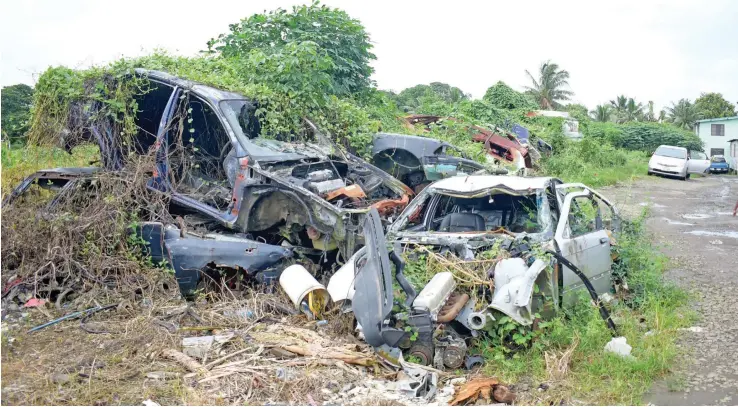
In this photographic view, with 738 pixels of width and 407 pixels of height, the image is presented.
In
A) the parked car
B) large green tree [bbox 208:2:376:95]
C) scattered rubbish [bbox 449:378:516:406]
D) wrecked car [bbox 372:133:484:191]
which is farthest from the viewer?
the parked car

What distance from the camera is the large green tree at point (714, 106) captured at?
180 ft

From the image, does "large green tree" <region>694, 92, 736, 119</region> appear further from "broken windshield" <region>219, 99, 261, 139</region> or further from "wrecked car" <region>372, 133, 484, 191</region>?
"broken windshield" <region>219, 99, 261, 139</region>

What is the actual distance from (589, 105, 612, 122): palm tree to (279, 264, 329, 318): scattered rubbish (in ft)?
171

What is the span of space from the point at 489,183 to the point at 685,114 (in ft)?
→ 185

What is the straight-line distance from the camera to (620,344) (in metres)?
5.08

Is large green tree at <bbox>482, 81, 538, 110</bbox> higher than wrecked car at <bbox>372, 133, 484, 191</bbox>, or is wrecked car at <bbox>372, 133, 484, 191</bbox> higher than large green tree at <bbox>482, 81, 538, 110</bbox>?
large green tree at <bbox>482, 81, 538, 110</bbox>

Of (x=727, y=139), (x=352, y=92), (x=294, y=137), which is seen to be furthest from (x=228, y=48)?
(x=727, y=139)

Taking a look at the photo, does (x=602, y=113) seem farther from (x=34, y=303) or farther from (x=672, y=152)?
(x=34, y=303)

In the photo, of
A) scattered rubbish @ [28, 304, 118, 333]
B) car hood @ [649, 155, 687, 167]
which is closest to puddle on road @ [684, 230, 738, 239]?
scattered rubbish @ [28, 304, 118, 333]

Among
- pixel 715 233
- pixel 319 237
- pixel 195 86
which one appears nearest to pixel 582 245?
pixel 319 237

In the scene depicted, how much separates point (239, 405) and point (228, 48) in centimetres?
914

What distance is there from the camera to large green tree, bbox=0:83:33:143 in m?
8.21

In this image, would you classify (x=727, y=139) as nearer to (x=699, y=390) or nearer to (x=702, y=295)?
(x=702, y=295)

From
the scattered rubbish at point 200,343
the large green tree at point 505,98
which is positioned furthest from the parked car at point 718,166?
the scattered rubbish at point 200,343
